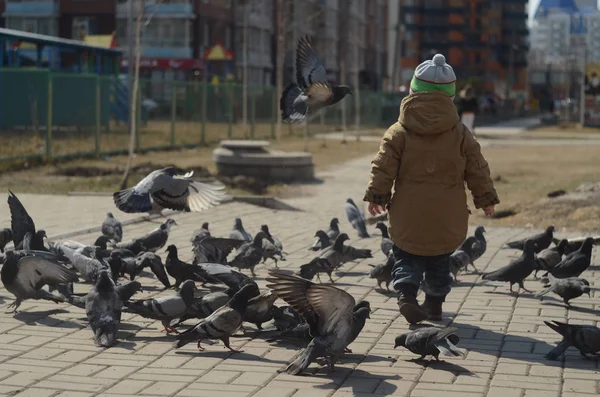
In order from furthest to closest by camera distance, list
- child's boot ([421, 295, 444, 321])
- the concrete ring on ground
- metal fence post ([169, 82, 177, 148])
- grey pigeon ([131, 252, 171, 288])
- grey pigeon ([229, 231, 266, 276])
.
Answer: metal fence post ([169, 82, 177, 148]), the concrete ring on ground, grey pigeon ([229, 231, 266, 276]), grey pigeon ([131, 252, 171, 288]), child's boot ([421, 295, 444, 321])

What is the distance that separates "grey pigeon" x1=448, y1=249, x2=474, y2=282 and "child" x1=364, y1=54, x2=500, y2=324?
6.70 ft

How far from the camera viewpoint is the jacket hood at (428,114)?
7.76 meters

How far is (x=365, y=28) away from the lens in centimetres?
9350

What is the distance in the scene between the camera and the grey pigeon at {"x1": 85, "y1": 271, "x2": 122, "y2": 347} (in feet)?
24.2

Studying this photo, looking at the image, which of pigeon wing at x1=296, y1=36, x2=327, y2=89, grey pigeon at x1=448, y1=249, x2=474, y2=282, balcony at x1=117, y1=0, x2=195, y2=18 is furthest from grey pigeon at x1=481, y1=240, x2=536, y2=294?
balcony at x1=117, y1=0, x2=195, y2=18

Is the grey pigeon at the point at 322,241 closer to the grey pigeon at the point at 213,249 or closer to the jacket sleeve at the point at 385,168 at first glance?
the grey pigeon at the point at 213,249

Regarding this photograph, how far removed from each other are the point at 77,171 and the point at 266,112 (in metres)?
19.7

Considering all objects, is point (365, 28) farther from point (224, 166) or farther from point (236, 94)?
point (224, 166)

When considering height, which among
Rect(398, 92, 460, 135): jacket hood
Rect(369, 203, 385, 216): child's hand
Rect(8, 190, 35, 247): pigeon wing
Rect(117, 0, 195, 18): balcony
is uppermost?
Rect(117, 0, 195, 18): balcony

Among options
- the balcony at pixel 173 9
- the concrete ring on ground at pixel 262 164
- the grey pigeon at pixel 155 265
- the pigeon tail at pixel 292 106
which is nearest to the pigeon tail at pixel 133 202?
the grey pigeon at pixel 155 265

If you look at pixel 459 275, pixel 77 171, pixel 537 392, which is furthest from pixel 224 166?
pixel 537 392

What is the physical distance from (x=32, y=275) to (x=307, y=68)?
3.75 meters

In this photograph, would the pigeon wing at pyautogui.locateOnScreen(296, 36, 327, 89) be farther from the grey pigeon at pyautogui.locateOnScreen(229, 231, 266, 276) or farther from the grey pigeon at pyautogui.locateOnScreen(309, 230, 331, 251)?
the grey pigeon at pyautogui.locateOnScreen(229, 231, 266, 276)

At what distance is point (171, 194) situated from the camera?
9680 mm
